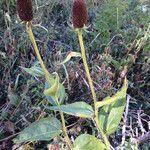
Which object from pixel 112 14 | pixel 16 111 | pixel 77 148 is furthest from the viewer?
pixel 112 14

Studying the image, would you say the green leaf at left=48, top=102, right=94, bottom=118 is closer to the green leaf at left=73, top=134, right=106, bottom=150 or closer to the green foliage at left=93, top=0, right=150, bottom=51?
the green leaf at left=73, top=134, right=106, bottom=150

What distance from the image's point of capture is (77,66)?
4.26 feet

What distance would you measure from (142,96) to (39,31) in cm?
60

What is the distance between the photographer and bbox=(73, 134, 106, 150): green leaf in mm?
985

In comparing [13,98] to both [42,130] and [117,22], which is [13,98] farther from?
[117,22]

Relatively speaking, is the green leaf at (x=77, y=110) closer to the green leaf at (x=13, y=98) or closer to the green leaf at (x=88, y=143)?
the green leaf at (x=88, y=143)

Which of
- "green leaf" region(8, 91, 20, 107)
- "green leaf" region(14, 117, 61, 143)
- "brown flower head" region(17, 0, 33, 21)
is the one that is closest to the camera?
"brown flower head" region(17, 0, 33, 21)

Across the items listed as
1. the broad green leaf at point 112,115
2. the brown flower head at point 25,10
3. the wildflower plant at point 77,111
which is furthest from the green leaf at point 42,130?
the brown flower head at point 25,10

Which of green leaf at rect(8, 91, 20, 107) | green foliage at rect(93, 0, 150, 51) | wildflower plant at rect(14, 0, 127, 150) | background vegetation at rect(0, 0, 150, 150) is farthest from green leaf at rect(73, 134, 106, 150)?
green foliage at rect(93, 0, 150, 51)

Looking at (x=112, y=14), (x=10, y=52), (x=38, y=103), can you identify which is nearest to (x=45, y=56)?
(x=10, y=52)

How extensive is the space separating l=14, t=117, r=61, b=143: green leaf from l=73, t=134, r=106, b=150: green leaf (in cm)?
7

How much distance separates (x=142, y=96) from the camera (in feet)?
4.41

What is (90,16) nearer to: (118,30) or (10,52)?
(118,30)

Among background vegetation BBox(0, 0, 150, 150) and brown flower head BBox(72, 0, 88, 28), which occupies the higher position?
brown flower head BBox(72, 0, 88, 28)
